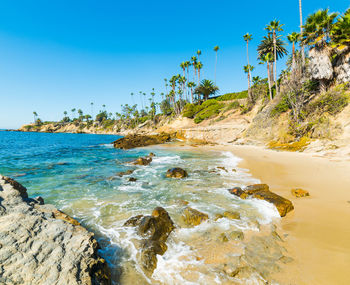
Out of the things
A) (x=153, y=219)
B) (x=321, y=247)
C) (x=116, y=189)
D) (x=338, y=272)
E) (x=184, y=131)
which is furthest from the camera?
(x=184, y=131)

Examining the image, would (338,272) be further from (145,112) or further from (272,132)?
(145,112)

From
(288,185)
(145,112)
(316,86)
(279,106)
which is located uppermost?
(145,112)

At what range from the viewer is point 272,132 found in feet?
82.5

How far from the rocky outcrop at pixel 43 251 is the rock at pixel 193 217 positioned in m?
2.93

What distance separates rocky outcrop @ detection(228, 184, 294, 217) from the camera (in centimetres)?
Result: 590

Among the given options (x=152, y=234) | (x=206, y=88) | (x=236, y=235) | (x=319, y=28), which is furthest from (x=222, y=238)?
(x=206, y=88)

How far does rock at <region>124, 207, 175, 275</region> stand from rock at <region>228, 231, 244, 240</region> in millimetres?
1756


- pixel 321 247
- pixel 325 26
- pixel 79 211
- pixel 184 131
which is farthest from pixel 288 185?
pixel 184 131

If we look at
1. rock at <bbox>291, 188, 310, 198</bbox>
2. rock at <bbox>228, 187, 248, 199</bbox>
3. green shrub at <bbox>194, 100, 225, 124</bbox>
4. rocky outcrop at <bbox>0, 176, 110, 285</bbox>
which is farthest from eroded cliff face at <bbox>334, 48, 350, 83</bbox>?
rocky outcrop at <bbox>0, 176, 110, 285</bbox>

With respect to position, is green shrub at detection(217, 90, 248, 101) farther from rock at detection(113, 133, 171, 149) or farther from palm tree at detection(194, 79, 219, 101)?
rock at detection(113, 133, 171, 149)

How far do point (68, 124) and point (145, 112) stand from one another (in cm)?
7537

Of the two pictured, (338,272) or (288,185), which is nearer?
(338,272)

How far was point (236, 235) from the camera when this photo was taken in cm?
470

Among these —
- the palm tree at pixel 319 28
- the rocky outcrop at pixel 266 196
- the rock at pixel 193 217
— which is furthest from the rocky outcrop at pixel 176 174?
the palm tree at pixel 319 28
